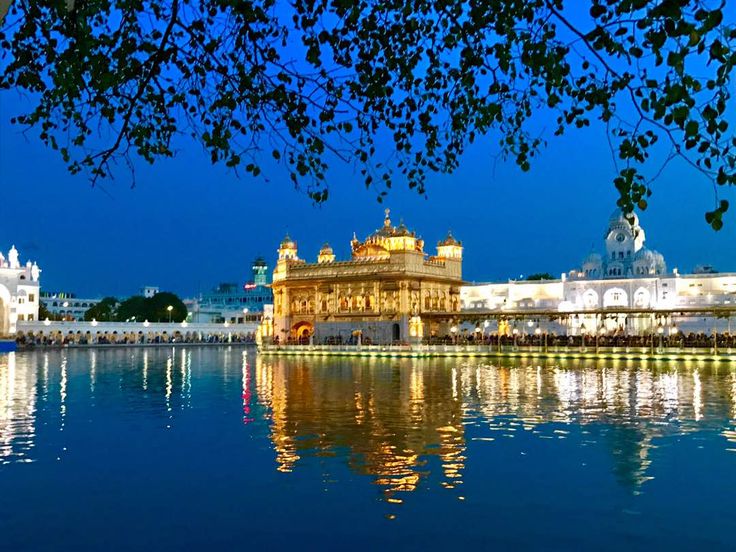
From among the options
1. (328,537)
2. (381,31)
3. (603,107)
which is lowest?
(328,537)

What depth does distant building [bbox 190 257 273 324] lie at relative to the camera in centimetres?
14125

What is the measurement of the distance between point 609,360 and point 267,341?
93.3 ft

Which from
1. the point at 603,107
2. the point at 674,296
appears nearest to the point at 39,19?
the point at 603,107

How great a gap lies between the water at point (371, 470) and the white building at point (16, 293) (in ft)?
231

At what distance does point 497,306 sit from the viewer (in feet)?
376

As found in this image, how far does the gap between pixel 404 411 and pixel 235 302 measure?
15493cm

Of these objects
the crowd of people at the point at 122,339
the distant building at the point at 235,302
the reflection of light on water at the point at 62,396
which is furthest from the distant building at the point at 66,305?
the reflection of light on water at the point at 62,396

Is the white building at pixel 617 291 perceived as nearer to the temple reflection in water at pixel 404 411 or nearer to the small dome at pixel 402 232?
the small dome at pixel 402 232

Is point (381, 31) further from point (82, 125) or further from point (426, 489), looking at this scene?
point (426, 489)

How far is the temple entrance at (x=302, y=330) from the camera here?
231ft

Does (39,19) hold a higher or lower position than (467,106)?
higher

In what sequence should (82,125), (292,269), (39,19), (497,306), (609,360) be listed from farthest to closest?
1. (497,306)
2. (292,269)
3. (609,360)
4. (82,125)
5. (39,19)

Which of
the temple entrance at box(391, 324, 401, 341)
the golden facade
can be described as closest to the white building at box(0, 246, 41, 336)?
the golden facade

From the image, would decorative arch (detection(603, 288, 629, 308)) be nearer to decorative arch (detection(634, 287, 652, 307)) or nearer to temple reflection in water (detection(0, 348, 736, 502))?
decorative arch (detection(634, 287, 652, 307))
